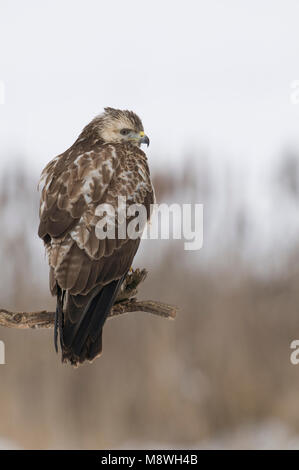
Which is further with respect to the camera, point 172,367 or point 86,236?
point 172,367

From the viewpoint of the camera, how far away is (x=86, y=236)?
3.59 meters

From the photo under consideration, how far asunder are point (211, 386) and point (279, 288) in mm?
1352

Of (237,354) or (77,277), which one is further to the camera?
(237,354)

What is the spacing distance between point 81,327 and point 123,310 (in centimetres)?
41

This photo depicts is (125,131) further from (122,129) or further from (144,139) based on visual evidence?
(144,139)

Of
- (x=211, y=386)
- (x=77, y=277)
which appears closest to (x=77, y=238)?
(x=77, y=277)

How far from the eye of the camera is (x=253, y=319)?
7.39 meters

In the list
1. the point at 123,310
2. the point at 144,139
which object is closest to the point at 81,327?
the point at 123,310

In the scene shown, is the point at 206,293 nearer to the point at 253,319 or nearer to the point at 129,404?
the point at 253,319

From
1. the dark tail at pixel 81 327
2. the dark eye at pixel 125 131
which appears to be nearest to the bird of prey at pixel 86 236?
the dark tail at pixel 81 327

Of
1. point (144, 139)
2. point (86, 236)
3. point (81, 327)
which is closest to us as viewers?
point (81, 327)

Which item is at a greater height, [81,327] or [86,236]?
[86,236]

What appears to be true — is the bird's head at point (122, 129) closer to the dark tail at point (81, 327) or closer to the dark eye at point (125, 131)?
the dark eye at point (125, 131)

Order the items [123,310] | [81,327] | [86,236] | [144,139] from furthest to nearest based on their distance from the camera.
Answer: [144,139], [123,310], [86,236], [81,327]
